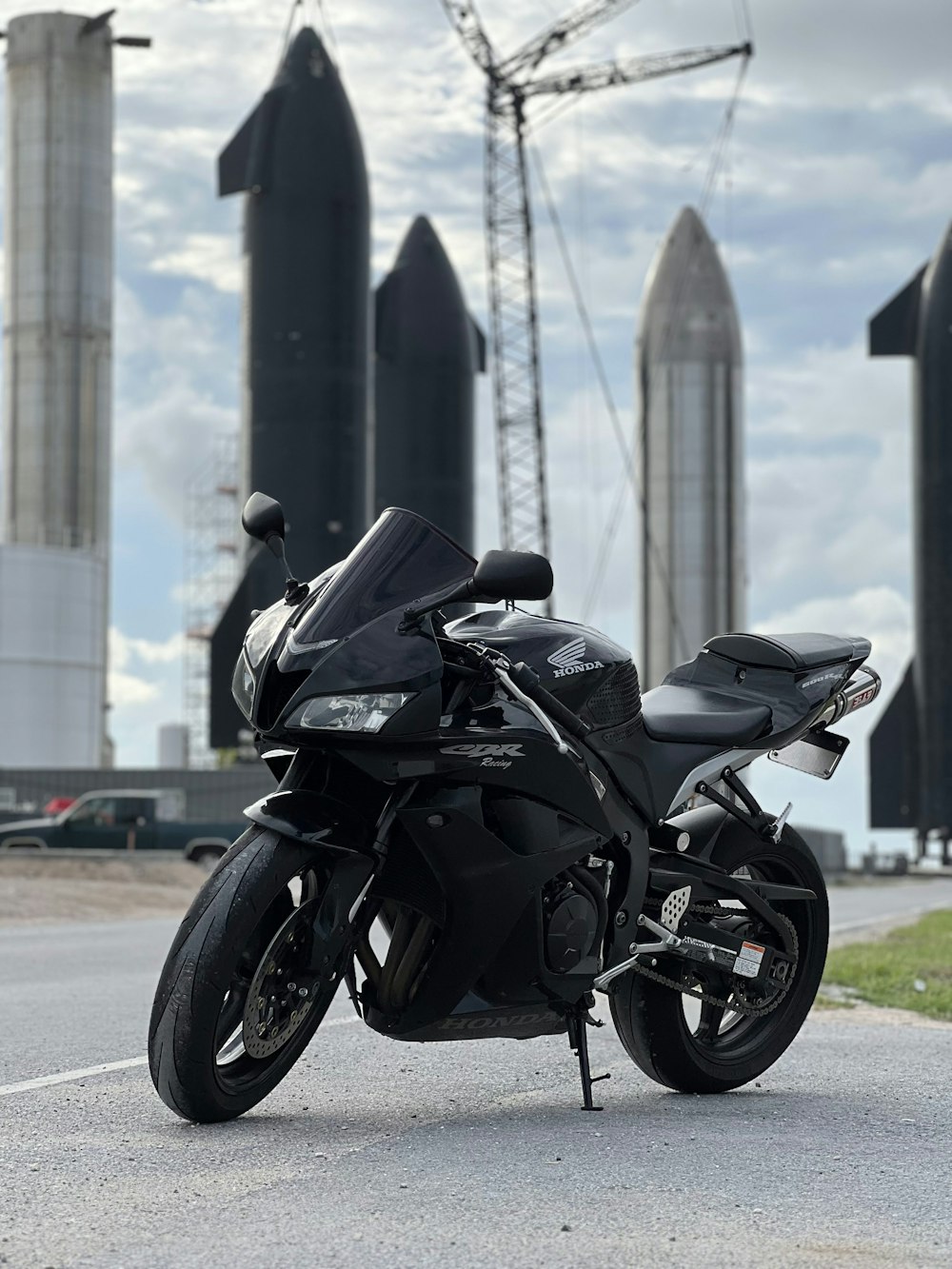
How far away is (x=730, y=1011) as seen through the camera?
6.03 meters

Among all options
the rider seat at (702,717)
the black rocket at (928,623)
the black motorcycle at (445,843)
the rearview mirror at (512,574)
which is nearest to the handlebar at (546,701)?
the black motorcycle at (445,843)

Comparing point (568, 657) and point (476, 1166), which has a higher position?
point (568, 657)

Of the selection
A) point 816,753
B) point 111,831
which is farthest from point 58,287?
point 816,753

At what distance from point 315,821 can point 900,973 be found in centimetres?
759

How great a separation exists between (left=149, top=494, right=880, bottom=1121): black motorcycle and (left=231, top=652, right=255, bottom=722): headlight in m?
0.01

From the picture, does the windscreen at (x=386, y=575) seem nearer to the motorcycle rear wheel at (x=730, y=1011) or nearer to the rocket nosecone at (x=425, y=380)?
the motorcycle rear wheel at (x=730, y=1011)

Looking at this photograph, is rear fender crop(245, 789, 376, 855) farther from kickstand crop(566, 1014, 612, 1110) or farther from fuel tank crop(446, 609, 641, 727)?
kickstand crop(566, 1014, 612, 1110)

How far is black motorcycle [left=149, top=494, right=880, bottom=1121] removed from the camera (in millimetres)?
4699

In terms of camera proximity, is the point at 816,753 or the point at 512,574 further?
the point at 816,753

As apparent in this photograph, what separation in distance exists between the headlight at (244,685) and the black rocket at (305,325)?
117 ft

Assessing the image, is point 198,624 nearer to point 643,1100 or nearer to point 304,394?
point 304,394

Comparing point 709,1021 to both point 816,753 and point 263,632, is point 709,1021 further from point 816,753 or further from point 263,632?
point 263,632

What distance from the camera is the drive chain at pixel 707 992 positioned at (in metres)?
5.67

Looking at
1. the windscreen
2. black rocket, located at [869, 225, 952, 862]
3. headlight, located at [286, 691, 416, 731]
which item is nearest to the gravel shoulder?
the windscreen
